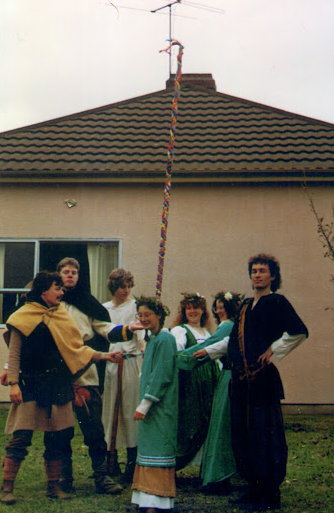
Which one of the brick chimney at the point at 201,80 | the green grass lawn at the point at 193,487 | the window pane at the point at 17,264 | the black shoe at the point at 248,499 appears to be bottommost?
the green grass lawn at the point at 193,487

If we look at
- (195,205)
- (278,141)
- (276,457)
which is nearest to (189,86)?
(278,141)

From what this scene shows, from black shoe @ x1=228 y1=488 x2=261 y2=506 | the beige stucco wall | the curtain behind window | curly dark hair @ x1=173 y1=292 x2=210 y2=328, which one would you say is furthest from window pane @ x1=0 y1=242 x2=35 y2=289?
black shoe @ x1=228 y1=488 x2=261 y2=506

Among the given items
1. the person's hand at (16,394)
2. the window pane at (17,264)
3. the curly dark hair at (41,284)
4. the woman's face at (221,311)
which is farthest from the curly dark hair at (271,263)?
the window pane at (17,264)

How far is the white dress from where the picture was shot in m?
5.73

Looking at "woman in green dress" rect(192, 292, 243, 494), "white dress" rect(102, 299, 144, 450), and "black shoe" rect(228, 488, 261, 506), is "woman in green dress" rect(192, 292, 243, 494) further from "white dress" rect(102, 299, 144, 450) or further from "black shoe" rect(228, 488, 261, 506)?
"white dress" rect(102, 299, 144, 450)

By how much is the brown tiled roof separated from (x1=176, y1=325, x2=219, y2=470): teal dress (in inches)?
161

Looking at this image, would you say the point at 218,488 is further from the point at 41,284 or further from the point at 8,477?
the point at 41,284

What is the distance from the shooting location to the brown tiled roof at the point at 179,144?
922 centimetres

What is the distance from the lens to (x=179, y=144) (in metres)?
9.84

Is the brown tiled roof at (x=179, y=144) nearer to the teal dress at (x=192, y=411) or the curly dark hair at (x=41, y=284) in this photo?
the teal dress at (x=192, y=411)

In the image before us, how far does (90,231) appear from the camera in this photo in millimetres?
9250

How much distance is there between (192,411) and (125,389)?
64 centimetres

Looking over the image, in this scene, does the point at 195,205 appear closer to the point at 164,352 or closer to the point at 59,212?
the point at 59,212

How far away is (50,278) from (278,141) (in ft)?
18.9
